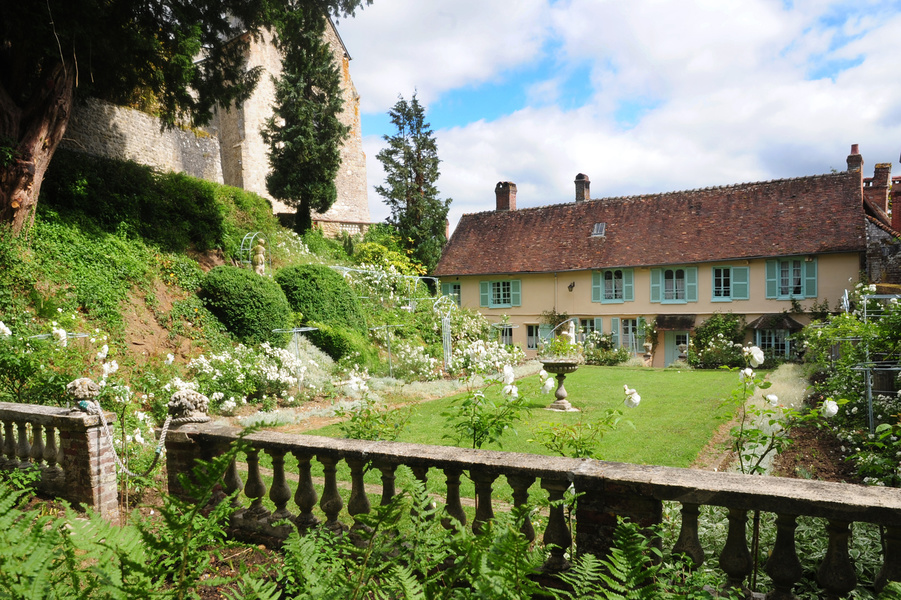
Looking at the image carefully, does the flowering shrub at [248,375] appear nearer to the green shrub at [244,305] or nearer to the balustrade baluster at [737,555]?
the green shrub at [244,305]

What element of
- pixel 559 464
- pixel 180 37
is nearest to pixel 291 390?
pixel 180 37

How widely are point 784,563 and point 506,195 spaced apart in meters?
24.8

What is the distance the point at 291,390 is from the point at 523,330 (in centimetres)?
1465

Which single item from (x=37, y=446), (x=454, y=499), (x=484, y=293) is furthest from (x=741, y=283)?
(x=37, y=446)

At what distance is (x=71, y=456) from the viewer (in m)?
3.77

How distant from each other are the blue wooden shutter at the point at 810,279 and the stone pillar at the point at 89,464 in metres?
20.3

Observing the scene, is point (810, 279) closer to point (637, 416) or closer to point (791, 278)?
point (791, 278)

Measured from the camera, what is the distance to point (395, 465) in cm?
276

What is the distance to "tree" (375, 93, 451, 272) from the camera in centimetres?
2609

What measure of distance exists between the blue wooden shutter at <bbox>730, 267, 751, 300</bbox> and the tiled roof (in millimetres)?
571

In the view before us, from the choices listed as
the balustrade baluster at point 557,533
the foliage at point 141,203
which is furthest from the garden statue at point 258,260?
the balustrade baluster at point 557,533

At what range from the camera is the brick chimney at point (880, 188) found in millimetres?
19891

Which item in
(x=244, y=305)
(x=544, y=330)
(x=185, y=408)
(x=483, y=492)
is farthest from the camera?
(x=544, y=330)

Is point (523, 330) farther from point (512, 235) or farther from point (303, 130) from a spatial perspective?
point (303, 130)
